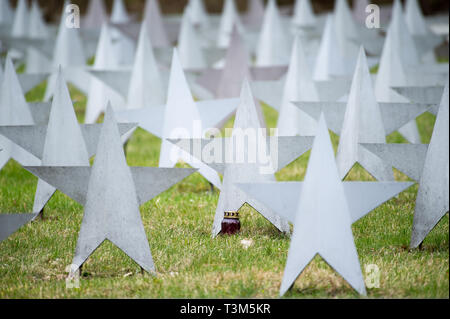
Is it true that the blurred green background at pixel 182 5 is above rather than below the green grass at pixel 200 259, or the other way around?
above

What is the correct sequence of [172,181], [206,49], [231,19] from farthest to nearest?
[231,19]
[206,49]
[172,181]

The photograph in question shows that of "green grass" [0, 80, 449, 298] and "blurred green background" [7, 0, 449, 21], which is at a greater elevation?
"blurred green background" [7, 0, 449, 21]

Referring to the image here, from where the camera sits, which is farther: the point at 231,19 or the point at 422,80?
the point at 231,19

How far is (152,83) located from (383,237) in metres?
3.36

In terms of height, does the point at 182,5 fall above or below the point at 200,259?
above

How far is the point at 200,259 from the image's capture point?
4.54m

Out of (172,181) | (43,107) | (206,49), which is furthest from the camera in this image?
(206,49)

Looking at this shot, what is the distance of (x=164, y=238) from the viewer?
5.04 meters

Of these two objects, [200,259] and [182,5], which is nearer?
[200,259]

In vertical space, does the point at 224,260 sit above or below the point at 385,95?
below

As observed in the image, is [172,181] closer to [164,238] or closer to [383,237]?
[164,238]

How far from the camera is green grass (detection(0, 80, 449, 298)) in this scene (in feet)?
13.0

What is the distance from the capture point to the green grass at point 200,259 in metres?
3.96
